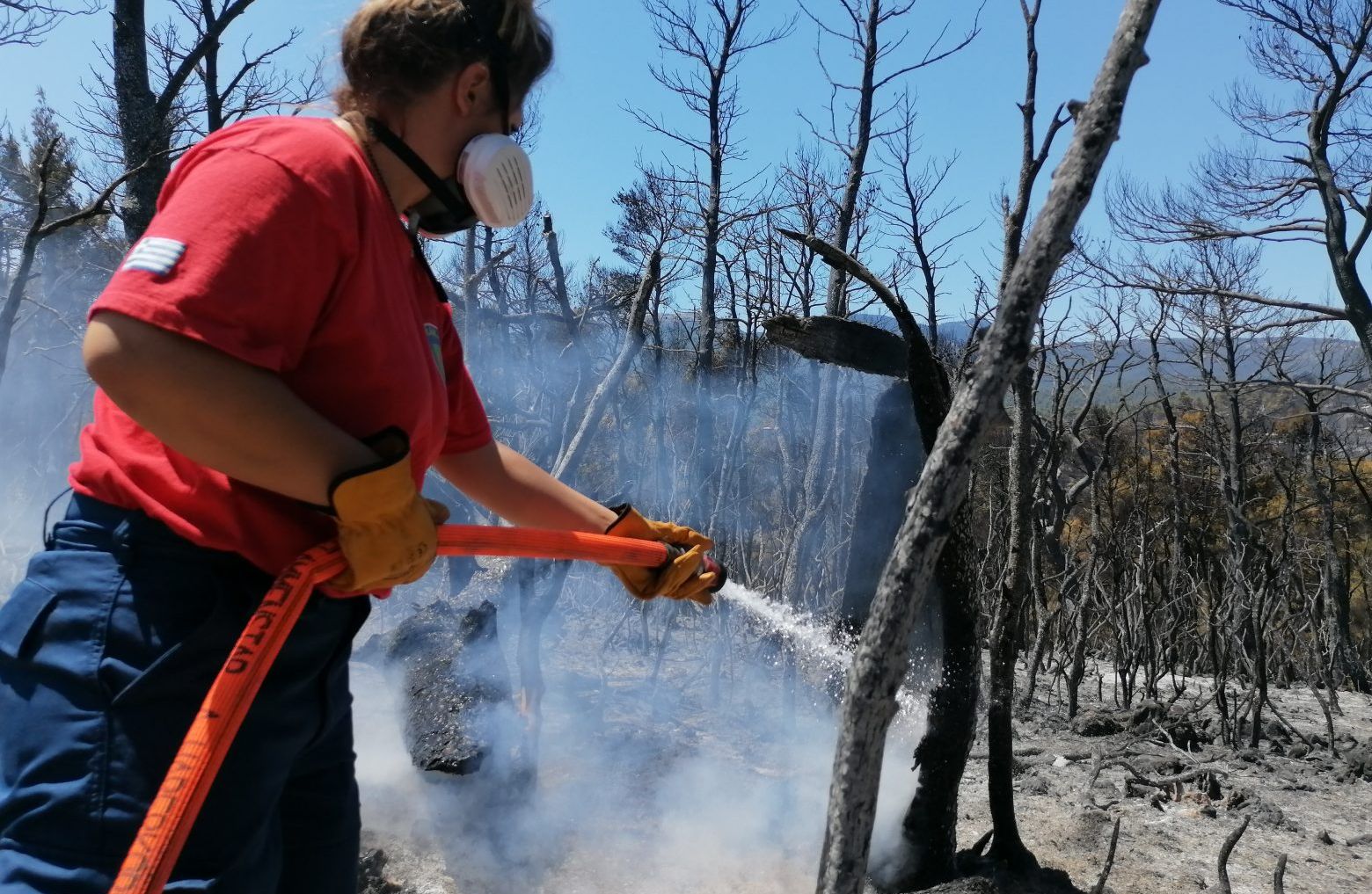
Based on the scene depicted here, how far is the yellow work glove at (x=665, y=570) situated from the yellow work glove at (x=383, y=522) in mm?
775

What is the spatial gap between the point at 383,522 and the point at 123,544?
33cm

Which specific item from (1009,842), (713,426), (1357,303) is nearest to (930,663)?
(1009,842)

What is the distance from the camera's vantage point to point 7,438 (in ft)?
45.3

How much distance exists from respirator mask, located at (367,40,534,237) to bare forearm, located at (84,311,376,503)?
1.53 feet

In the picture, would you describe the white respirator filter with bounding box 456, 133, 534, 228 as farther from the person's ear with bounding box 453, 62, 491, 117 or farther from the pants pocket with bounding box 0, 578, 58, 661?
the pants pocket with bounding box 0, 578, 58, 661

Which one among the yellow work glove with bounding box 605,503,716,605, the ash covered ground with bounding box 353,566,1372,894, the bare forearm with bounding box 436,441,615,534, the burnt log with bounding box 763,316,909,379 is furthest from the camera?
the ash covered ground with bounding box 353,566,1372,894

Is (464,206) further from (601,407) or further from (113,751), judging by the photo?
(601,407)

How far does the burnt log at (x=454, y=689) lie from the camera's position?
4301 mm

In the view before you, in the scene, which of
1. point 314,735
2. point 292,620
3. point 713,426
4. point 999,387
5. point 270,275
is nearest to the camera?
point 270,275

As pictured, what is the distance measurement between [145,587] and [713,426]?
9788mm

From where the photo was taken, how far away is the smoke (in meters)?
3.86

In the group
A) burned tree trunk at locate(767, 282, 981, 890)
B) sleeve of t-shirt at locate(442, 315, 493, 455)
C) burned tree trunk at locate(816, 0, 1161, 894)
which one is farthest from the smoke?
sleeve of t-shirt at locate(442, 315, 493, 455)

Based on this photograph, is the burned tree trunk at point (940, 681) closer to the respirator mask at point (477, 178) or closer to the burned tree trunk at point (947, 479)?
the burned tree trunk at point (947, 479)

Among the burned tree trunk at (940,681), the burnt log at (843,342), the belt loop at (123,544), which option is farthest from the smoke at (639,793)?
the belt loop at (123,544)
